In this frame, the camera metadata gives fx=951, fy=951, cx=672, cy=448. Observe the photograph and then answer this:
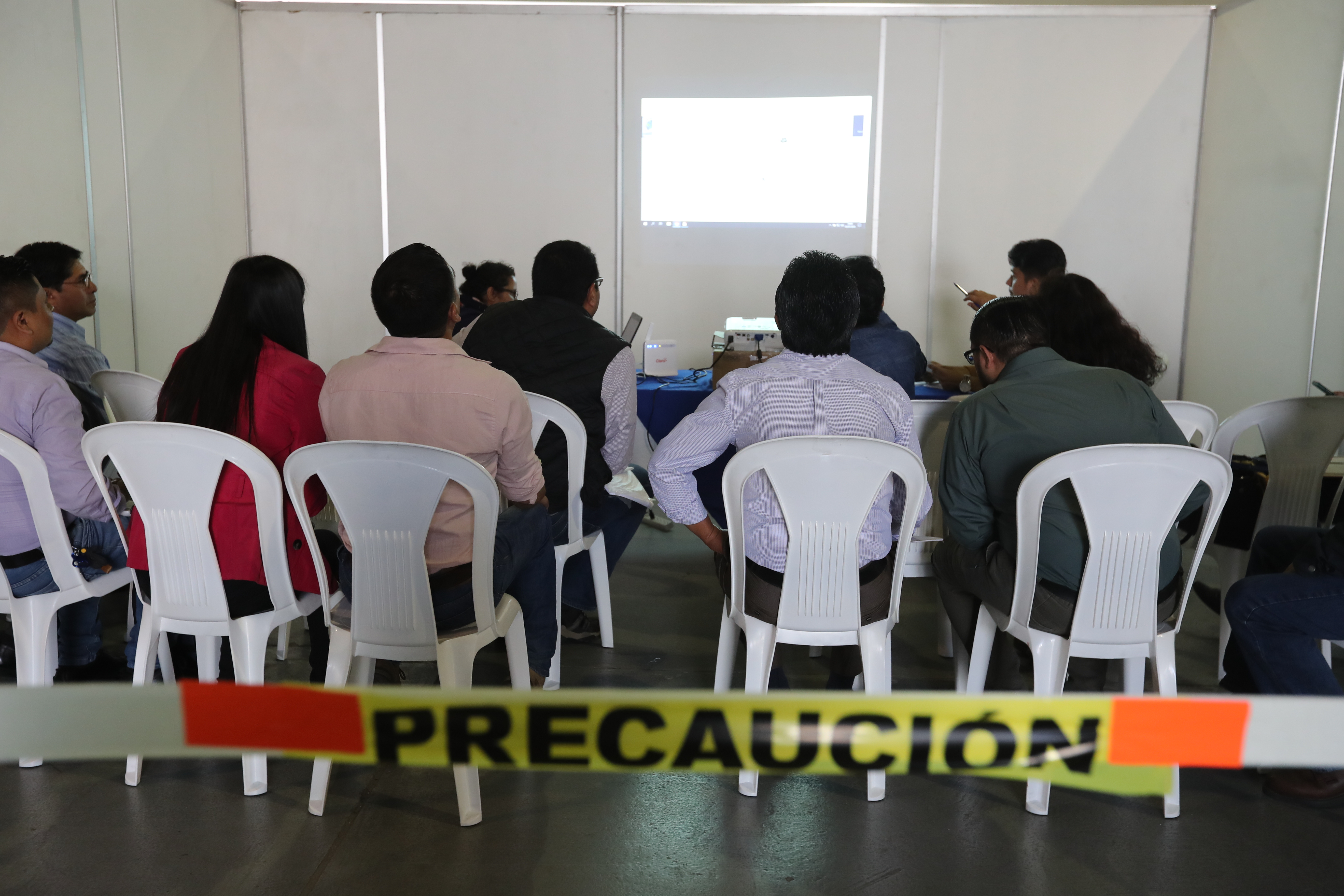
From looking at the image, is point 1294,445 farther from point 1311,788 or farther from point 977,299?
point 977,299

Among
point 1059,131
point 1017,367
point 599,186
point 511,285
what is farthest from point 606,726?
point 1059,131

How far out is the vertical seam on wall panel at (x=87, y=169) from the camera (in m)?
4.19

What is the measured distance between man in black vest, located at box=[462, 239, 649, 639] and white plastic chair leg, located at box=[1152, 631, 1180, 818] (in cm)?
150

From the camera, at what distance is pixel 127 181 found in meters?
4.59

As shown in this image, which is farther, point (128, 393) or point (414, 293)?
point (128, 393)

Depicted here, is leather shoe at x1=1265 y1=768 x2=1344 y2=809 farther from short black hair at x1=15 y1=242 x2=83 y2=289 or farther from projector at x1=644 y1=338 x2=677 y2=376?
short black hair at x1=15 y1=242 x2=83 y2=289

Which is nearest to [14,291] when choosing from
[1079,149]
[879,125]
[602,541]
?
[602,541]

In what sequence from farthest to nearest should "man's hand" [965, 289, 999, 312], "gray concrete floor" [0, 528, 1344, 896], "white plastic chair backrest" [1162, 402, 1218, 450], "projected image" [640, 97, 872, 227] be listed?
"projected image" [640, 97, 872, 227] < "man's hand" [965, 289, 999, 312] < "white plastic chair backrest" [1162, 402, 1218, 450] < "gray concrete floor" [0, 528, 1344, 896]

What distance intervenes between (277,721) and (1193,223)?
19.7 ft

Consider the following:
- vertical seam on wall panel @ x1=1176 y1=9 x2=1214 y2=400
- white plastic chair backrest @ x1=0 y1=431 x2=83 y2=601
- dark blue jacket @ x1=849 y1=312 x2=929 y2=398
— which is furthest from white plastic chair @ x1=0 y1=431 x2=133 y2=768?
vertical seam on wall panel @ x1=1176 y1=9 x2=1214 y2=400

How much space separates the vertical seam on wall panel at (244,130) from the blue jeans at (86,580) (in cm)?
363

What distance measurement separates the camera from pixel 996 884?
1.76 meters

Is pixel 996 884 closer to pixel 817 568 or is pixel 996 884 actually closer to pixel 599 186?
pixel 817 568

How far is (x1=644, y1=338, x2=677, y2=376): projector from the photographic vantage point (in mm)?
4137
